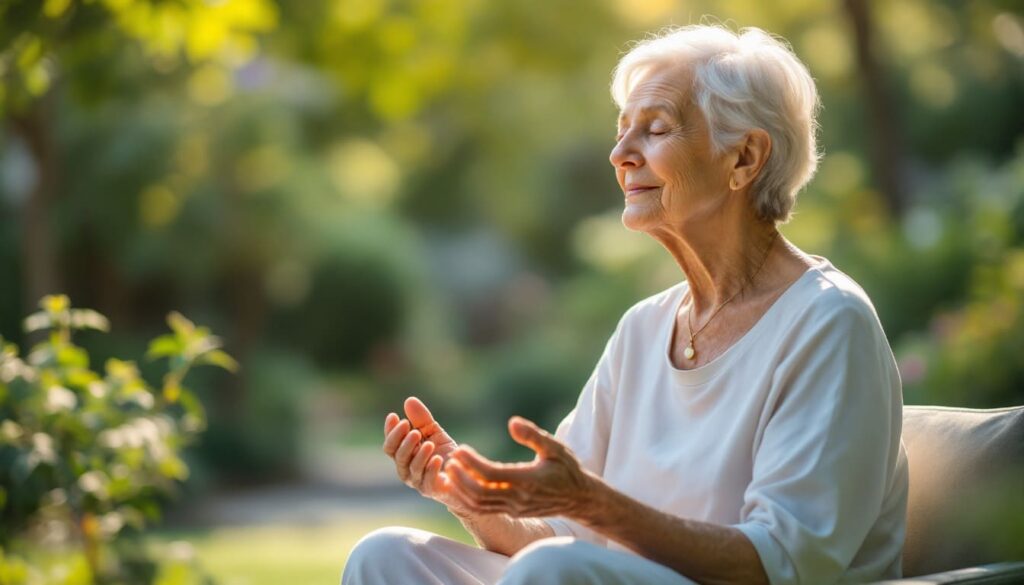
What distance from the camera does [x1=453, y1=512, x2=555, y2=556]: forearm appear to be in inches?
83.4

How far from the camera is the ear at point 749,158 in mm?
2057

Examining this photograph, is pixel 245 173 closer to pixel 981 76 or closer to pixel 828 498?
pixel 981 76

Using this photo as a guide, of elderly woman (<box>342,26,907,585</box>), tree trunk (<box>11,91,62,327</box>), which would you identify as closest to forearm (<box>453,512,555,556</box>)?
elderly woman (<box>342,26,907,585</box>)

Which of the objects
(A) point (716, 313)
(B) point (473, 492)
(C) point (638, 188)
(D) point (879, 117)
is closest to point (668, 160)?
(C) point (638, 188)

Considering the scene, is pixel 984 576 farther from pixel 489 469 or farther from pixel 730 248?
pixel 489 469

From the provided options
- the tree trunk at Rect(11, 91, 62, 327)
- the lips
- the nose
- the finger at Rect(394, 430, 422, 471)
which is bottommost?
the finger at Rect(394, 430, 422, 471)

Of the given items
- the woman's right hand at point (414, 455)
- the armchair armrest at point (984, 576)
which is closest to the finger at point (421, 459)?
the woman's right hand at point (414, 455)

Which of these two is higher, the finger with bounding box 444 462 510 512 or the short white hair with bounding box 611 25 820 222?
the short white hair with bounding box 611 25 820 222

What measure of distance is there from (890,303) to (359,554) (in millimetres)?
5570

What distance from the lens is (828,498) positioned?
177cm

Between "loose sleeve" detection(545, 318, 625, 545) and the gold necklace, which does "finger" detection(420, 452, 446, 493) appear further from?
the gold necklace

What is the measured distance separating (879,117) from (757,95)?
6.60 metres

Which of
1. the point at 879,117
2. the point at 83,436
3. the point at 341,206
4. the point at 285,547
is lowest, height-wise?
the point at 83,436

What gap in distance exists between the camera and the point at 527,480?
164 centimetres
